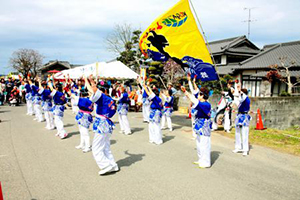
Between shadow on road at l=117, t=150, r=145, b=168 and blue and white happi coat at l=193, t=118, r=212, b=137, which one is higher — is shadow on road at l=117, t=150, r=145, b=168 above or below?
below

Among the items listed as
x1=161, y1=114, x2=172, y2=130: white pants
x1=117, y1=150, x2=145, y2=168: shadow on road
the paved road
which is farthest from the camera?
x1=161, y1=114, x2=172, y2=130: white pants

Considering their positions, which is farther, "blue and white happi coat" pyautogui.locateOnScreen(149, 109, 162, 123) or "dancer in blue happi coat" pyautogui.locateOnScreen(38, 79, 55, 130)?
"dancer in blue happi coat" pyautogui.locateOnScreen(38, 79, 55, 130)

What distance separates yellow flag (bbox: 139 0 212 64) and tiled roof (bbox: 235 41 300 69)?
45.4 ft

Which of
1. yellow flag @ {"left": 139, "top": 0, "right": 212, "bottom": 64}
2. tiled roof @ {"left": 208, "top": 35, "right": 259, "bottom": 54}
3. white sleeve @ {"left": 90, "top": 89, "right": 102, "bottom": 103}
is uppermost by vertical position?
tiled roof @ {"left": 208, "top": 35, "right": 259, "bottom": 54}

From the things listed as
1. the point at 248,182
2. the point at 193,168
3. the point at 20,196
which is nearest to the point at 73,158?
the point at 20,196

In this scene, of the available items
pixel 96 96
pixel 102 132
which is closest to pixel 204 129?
pixel 102 132

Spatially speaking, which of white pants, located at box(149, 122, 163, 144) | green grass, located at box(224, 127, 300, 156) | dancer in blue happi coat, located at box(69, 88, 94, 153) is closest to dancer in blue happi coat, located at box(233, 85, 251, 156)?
green grass, located at box(224, 127, 300, 156)

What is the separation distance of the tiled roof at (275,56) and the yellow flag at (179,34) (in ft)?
45.4

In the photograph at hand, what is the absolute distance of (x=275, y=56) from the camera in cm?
2259

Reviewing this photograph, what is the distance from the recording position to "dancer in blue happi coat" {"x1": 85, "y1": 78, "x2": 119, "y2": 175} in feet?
17.2

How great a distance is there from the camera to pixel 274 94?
62.5 ft

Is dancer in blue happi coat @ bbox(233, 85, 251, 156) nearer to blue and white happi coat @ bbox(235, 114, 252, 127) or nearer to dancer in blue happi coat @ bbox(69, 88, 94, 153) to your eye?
blue and white happi coat @ bbox(235, 114, 252, 127)

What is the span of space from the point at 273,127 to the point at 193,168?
Result: 27.4 feet

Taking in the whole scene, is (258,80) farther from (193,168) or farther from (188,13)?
(193,168)
